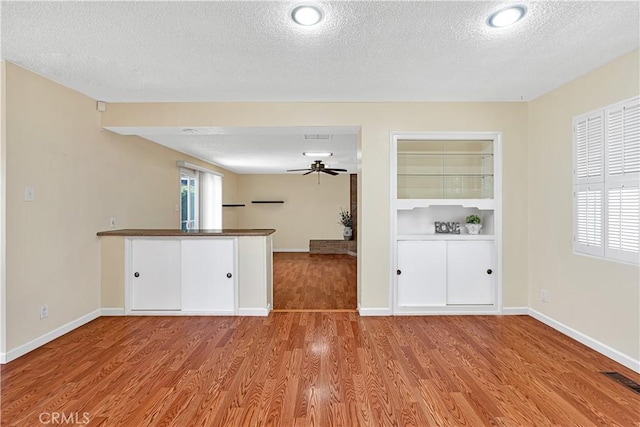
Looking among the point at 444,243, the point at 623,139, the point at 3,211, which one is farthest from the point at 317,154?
the point at 3,211

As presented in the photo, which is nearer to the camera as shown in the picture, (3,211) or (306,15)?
(306,15)

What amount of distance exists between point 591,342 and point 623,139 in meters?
1.71

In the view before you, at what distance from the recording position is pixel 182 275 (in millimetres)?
3783

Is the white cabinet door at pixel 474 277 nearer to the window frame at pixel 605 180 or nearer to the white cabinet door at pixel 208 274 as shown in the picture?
the window frame at pixel 605 180

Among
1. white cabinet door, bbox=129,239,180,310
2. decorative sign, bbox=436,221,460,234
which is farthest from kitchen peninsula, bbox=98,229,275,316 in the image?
decorative sign, bbox=436,221,460,234

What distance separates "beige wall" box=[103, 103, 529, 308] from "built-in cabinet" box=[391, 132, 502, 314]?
101 millimetres

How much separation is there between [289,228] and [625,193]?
790cm

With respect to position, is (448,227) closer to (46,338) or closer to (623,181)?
(623,181)

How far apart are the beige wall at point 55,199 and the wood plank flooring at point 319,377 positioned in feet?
1.32

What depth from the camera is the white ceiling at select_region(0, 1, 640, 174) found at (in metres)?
1.94

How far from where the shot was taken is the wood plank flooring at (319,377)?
1917 millimetres

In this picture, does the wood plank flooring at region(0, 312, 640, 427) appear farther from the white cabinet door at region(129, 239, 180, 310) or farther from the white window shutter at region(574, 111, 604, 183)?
the white window shutter at region(574, 111, 604, 183)

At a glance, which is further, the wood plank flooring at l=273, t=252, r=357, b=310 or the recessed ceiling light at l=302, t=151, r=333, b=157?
the recessed ceiling light at l=302, t=151, r=333, b=157

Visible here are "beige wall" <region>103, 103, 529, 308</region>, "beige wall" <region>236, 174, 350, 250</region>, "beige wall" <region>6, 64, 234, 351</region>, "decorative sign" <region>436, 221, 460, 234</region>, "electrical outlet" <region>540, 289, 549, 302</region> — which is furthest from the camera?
"beige wall" <region>236, 174, 350, 250</region>
